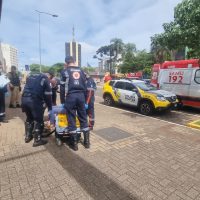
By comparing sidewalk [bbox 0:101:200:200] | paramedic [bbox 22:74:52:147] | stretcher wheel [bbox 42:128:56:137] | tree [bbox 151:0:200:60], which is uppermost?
tree [bbox 151:0:200:60]

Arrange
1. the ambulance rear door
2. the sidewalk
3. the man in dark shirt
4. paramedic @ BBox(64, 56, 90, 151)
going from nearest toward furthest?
the sidewalk < paramedic @ BBox(64, 56, 90, 151) < the ambulance rear door < the man in dark shirt

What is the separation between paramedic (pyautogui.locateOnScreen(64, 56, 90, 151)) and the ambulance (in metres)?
6.41

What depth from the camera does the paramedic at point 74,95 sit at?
4254 millimetres

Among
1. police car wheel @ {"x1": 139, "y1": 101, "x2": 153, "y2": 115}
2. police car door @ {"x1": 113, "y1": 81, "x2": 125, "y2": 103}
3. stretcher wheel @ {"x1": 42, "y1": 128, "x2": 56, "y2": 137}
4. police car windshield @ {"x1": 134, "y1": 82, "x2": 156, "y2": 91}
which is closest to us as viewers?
stretcher wheel @ {"x1": 42, "y1": 128, "x2": 56, "y2": 137}

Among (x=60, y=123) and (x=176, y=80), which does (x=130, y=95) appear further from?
(x=60, y=123)

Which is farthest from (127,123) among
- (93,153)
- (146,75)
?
(146,75)

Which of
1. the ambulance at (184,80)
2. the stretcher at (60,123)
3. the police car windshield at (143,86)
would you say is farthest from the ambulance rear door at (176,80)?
the stretcher at (60,123)

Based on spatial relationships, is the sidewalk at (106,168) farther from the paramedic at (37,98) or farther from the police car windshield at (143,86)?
the police car windshield at (143,86)

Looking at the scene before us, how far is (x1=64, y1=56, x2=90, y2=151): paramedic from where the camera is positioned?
4.25 m

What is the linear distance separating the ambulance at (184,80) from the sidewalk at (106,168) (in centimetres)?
390

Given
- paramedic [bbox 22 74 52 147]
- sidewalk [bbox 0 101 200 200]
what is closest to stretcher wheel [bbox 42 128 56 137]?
sidewalk [bbox 0 101 200 200]

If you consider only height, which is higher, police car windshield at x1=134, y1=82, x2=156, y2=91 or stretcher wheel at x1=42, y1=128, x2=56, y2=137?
police car windshield at x1=134, y1=82, x2=156, y2=91

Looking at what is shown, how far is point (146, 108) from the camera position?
859cm

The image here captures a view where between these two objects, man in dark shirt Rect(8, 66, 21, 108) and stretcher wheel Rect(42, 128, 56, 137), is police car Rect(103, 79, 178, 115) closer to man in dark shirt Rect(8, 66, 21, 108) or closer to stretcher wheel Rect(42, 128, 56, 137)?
stretcher wheel Rect(42, 128, 56, 137)
